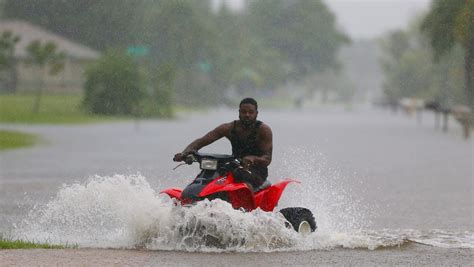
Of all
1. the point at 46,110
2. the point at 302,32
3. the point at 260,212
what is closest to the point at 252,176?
the point at 260,212

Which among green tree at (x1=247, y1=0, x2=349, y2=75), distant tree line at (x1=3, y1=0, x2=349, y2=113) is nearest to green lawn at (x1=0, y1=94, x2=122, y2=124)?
distant tree line at (x1=3, y1=0, x2=349, y2=113)

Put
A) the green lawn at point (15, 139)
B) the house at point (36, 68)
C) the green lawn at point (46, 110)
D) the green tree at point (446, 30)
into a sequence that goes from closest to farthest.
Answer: the green lawn at point (15, 139) → the green lawn at point (46, 110) → the green tree at point (446, 30) → the house at point (36, 68)

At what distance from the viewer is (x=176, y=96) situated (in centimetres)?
11319

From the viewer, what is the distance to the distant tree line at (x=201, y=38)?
96000 mm

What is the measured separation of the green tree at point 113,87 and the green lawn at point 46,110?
1049 mm

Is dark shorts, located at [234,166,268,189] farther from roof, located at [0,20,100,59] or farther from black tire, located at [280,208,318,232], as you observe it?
roof, located at [0,20,100,59]

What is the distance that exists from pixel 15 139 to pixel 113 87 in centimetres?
3013

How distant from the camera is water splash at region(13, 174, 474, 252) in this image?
1057cm

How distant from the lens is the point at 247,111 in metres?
11.1

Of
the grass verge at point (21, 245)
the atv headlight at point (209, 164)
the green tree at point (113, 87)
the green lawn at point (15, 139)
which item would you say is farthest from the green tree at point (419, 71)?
the grass verge at point (21, 245)

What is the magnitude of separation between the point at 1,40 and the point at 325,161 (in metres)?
18.5

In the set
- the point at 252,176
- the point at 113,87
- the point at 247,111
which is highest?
the point at 247,111

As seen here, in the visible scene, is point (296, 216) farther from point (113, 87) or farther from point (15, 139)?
point (113, 87)

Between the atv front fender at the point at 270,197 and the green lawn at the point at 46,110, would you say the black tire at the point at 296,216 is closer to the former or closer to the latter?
the atv front fender at the point at 270,197
